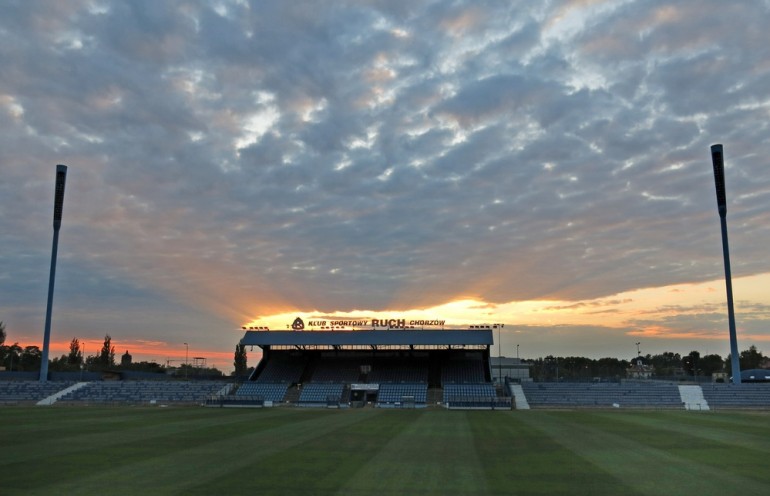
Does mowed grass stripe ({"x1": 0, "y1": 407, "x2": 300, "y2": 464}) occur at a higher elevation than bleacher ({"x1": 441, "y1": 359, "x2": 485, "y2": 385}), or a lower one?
lower

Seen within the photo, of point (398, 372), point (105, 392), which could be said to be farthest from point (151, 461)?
point (398, 372)

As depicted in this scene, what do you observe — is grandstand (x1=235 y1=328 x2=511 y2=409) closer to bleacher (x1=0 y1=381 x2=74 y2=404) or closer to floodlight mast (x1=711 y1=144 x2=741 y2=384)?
bleacher (x1=0 y1=381 x2=74 y2=404)

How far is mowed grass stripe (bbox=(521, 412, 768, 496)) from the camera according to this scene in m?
22.0

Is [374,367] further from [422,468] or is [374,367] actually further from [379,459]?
[422,468]

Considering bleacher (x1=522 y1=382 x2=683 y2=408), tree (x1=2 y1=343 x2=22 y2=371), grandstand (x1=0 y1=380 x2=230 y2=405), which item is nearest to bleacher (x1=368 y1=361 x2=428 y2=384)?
bleacher (x1=522 y1=382 x2=683 y2=408)

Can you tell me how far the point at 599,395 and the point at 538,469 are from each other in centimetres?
6620

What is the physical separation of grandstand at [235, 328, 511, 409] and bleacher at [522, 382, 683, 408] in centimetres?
581

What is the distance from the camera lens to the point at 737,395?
84312 millimetres

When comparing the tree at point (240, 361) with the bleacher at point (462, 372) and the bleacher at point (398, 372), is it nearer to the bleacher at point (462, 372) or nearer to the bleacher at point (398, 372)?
the bleacher at point (398, 372)

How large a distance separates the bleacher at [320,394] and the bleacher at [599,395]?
2803 centimetres

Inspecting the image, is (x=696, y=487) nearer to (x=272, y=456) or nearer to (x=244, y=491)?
(x=244, y=491)

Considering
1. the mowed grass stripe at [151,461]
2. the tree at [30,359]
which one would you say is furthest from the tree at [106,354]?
the mowed grass stripe at [151,461]

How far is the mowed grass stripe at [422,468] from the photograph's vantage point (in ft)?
69.9

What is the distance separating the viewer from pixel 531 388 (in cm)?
9062
